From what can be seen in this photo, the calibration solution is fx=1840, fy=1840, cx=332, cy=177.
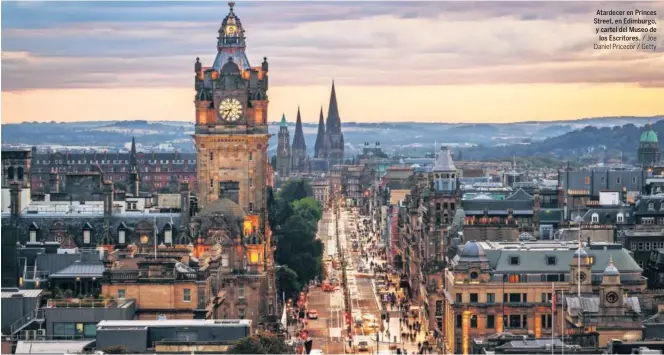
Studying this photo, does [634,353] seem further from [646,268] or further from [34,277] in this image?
[646,268]

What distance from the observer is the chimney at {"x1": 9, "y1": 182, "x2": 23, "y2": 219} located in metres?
188

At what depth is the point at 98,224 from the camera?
187750 millimetres

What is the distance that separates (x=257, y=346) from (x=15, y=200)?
242 ft

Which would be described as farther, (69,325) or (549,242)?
(549,242)

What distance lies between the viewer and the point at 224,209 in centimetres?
18288

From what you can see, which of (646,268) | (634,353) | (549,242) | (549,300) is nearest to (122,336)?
(634,353)

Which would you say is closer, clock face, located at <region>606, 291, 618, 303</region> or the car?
clock face, located at <region>606, 291, 618, 303</region>

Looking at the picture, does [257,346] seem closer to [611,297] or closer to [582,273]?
[611,297]

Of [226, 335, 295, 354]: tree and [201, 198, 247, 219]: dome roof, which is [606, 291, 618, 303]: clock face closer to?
[226, 335, 295, 354]: tree

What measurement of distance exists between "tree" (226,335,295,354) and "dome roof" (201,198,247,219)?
169 feet

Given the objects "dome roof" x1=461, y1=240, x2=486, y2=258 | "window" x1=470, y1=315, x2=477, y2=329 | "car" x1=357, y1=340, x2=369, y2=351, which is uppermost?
"dome roof" x1=461, y1=240, x2=486, y2=258

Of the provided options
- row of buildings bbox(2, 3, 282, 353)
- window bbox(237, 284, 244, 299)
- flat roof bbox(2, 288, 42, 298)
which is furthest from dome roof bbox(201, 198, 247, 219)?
flat roof bbox(2, 288, 42, 298)

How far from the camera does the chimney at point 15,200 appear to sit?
18762cm

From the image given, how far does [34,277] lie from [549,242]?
162 ft
